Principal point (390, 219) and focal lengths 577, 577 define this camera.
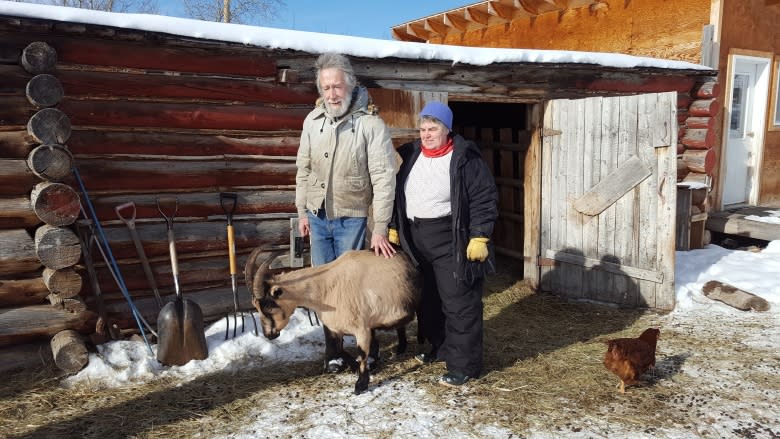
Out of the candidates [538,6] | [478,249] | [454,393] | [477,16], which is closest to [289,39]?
[478,249]

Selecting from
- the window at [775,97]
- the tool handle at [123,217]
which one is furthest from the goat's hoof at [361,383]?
the window at [775,97]

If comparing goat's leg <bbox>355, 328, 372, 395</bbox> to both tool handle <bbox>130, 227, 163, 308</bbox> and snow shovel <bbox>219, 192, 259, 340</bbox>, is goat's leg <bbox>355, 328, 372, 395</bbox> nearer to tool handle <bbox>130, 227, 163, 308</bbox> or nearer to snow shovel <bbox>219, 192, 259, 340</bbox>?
snow shovel <bbox>219, 192, 259, 340</bbox>

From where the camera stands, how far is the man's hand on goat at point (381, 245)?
4.21 meters

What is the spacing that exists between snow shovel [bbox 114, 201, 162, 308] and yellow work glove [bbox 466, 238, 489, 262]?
284 cm

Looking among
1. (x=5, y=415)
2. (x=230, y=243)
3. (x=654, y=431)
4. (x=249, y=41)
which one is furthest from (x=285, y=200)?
(x=654, y=431)

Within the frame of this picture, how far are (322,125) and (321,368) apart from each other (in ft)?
6.49

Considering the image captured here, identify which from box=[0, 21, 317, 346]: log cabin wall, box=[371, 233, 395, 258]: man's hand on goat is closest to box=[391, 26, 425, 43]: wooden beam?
box=[0, 21, 317, 346]: log cabin wall

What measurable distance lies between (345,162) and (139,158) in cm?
209

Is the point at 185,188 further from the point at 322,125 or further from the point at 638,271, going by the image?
the point at 638,271

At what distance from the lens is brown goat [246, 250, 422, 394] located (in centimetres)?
407

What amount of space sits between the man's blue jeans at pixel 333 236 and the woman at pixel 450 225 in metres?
0.29

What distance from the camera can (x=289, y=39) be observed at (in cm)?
537

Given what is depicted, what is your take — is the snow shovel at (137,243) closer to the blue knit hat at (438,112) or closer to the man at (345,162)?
the man at (345,162)

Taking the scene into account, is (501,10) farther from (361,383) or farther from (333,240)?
(361,383)
